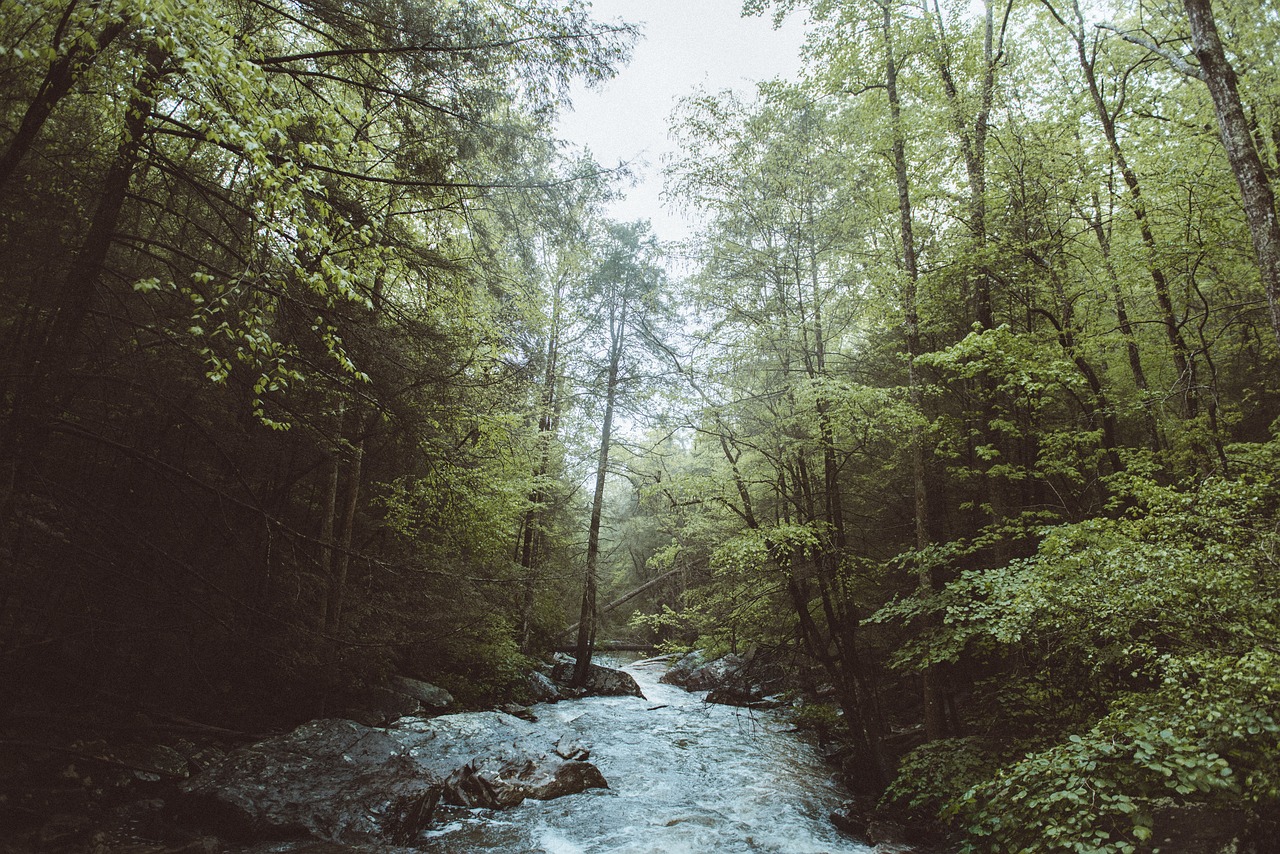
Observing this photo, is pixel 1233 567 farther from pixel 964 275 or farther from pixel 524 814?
pixel 524 814

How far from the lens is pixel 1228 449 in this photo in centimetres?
680

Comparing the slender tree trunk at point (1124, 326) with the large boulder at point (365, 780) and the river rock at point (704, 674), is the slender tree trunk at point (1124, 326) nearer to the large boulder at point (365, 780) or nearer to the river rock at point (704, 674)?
the large boulder at point (365, 780)

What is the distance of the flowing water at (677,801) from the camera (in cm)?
641

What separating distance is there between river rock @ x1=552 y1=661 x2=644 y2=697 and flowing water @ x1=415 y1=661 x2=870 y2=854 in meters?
2.61

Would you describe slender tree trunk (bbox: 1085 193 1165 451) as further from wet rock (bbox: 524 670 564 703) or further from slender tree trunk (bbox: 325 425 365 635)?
wet rock (bbox: 524 670 564 703)

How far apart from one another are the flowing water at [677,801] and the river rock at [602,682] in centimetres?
261

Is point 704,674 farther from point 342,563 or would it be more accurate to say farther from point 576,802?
point 342,563

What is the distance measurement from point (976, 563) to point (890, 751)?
3.69m

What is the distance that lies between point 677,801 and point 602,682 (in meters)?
8.10

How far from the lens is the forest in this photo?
12.8 feet

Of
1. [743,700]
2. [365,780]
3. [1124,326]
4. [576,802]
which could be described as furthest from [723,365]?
[743,700]

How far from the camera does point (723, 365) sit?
35.2ft

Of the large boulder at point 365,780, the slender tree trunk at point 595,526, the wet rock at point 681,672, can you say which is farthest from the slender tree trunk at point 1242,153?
the wet rock at point 681,672

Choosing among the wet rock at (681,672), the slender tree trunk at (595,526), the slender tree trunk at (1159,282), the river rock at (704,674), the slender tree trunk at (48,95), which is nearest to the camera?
the slender tree trunk at (48,95)
